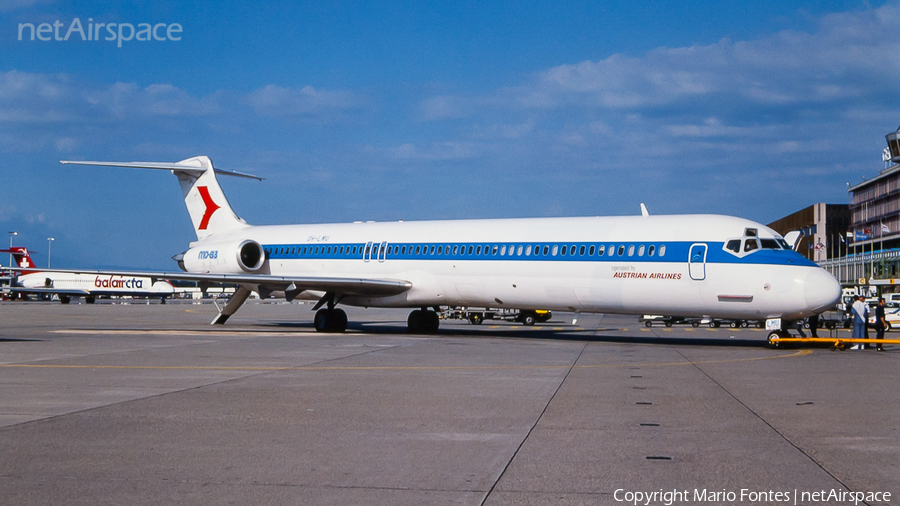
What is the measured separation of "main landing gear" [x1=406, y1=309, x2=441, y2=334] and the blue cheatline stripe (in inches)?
99.0

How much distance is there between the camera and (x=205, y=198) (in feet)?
110

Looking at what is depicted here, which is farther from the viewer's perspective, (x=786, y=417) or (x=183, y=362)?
(x=183, y=362)

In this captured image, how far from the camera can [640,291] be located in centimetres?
2111

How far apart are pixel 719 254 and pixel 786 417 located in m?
11.1

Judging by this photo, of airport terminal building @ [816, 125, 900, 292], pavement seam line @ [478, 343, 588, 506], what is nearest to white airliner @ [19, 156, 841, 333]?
pavement seam line @ [478, 343, 588, 506]

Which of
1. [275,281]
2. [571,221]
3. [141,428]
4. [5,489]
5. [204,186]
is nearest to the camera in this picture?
[5,489]

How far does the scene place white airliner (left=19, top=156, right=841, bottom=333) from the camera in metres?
19.7

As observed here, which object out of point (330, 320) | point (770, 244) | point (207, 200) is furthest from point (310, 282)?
point (770, 244)

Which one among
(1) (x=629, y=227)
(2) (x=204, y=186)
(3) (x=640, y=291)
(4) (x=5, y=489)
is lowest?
(4) (x=5, y=489)

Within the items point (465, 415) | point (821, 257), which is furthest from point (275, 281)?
point (821, 257)

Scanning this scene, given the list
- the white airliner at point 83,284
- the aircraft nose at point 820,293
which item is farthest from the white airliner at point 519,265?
the white airliner at point 83,284

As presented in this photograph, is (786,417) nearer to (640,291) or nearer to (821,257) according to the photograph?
(640,291)

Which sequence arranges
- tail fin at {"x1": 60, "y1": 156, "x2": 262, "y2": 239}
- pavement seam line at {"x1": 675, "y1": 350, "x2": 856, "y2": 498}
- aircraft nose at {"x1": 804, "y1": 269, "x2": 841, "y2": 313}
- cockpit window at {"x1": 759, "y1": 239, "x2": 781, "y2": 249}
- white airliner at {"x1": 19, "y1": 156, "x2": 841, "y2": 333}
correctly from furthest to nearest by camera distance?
1. tail fin at {"x1": 60, "y1": 156, "x2": 262, "y2": 239}
2. cockpit window at {"x1": 759, "y1": 239, "x2": 781, "y2": 249}
3. white airliner at {"x1": 19, "y1": 156, "x2": 841, "y2": 333}
4. aircraft nose at {"x1": 804, "y1": 269, "x2": 841, "y2": 313}
5. pavement seam line at {"x1": 675, "y1": 350, "x2": 856, "y2": 498}

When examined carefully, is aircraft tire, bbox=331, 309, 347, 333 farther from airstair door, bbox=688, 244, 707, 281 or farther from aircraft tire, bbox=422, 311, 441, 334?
airstair door, bbox=688, 244, 707, 281
